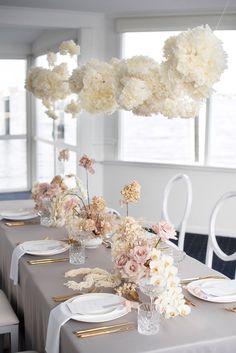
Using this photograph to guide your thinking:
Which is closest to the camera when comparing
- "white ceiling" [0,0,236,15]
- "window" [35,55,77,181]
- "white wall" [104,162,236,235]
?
"white ceiling" [0,0,236,15]

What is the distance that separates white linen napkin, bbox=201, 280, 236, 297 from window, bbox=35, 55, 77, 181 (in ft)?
15.7

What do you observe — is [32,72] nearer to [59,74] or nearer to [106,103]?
[59,74]

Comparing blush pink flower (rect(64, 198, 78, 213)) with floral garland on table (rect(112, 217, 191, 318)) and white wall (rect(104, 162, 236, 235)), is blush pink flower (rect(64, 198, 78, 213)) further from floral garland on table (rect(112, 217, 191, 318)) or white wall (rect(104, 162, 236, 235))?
white wall (rect(104, 162, 236, 235))

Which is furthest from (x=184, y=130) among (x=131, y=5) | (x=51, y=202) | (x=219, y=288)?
(x=219, y=288)

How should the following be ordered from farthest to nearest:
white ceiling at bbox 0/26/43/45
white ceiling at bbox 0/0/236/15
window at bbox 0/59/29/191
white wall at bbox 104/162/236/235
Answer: window at bbox 0/59/29/191, white ceiling at bbox 0/26/43/45, white wall at bbox 104/162/236/235, white ceiling at bbox 0/0/236/15

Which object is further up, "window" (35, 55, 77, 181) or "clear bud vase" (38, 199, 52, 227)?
"window" (35, 55, 77, 181)

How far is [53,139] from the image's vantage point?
26.6 feet

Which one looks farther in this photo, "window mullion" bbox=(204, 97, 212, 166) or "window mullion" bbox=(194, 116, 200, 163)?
"window mullion" bbox=(194, 116, 200, 163)

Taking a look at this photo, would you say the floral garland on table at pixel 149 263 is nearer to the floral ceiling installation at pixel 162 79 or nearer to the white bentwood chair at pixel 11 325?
the floral ceiling installation at pixel 162 79

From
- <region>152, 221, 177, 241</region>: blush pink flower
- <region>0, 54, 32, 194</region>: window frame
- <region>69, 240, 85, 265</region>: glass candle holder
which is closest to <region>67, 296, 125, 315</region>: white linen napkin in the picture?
<region>152, 221, 177, 241</region>: blush pink flower

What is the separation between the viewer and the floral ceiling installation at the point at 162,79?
1861 mm

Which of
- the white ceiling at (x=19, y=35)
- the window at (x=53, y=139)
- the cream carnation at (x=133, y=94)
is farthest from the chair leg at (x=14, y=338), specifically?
the white ceiling at (x=19, y=35)

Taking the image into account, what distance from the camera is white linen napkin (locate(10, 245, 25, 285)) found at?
2757mm

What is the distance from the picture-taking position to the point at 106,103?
2.45 metres
